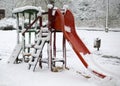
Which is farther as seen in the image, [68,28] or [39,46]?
[68,28]

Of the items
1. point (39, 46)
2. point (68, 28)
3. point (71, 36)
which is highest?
point (68, 28)

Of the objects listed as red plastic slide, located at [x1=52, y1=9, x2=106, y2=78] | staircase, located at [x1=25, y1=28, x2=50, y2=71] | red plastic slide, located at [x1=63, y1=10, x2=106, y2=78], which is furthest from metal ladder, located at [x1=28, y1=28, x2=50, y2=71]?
red plastic slide, located at [x1=63, y1=10, x2=106, y2=78]

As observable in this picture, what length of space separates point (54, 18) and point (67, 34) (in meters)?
0.70

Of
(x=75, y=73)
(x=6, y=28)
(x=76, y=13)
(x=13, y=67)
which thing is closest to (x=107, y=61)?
(x=75, y=73)

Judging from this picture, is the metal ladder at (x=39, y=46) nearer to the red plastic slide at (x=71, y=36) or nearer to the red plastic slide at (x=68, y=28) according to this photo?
the red plastic slide at (x=68, y=28)

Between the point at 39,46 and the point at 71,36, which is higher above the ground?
the point at 71,36

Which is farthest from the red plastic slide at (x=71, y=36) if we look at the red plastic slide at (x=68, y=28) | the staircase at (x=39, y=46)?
the staircase at (x=39, y=46)

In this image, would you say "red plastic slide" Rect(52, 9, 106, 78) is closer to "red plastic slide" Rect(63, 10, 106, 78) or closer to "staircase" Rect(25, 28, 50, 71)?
"red plastic slide" Rect(63, 10, 106, 78)

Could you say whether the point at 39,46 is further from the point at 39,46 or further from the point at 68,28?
the point at 68,28

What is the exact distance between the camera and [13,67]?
9.01 meters

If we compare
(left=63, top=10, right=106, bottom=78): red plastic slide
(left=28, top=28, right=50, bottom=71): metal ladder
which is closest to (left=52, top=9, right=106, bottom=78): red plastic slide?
(left=63, top=10, right=106, bottom=78): red plastic slide

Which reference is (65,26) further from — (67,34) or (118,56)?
(118,56)

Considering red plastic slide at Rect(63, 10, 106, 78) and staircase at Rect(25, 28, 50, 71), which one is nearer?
red plastic slide at Rect(63, 10, 106, 78)

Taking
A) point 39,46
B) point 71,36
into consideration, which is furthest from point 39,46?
point 71,36
